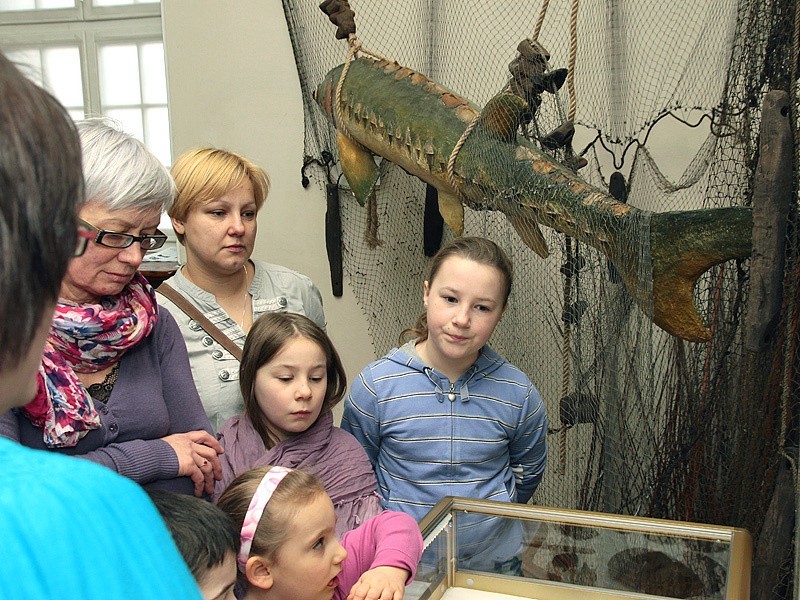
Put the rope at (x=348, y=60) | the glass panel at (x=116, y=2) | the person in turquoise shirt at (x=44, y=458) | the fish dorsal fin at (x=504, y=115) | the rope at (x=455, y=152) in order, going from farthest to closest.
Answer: the glass panel at (x=116, y=2), the rope at (x=348, y=60), the rope at (x=455, y=152), the fish dorsal fin at (x=504, y=115), the person in turquoise shirt at (x=44, y=458)

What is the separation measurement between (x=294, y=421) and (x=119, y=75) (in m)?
3.59

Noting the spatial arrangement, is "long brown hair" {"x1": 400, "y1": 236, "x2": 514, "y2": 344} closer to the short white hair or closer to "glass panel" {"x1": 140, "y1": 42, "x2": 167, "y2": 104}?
the short white hair

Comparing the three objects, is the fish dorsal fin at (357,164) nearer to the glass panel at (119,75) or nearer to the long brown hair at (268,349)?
the long brown hair at (268,349)

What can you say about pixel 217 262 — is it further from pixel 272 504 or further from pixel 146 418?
pixel 272 504

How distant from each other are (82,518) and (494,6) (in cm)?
289

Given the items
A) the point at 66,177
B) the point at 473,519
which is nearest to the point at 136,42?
the point at 473,519

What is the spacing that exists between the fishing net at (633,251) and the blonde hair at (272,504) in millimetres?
1041

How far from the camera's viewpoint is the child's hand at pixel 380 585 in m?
1.32

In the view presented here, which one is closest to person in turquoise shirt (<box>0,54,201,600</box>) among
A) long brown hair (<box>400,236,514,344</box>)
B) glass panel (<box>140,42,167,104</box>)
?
long brown hair (<box>400,236,514,344</box>)

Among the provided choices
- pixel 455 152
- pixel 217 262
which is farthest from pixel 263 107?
pixel 217 262

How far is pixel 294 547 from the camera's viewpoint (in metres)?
1.32

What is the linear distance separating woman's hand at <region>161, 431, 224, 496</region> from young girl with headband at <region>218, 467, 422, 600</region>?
7.6 inches

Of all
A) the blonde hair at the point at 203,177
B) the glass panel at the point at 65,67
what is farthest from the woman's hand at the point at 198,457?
the glass panel at the point at 65,67

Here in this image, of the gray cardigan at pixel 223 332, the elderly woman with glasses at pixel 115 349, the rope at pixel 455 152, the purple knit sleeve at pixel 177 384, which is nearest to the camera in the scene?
the elderly woman with glasses at pixel 115 349
